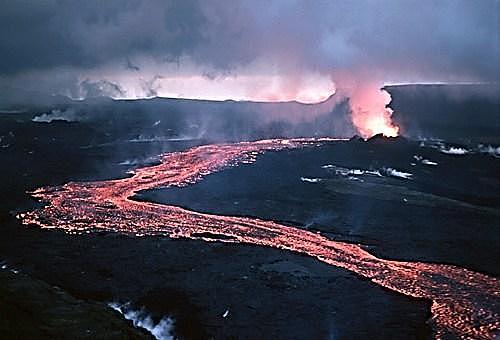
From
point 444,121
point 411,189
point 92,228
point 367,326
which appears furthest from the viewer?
point 444,121

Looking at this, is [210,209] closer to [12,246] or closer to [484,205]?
[12,246]

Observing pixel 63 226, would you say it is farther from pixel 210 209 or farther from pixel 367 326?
pixel 367 326

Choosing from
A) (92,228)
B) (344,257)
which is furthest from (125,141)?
(344,257)

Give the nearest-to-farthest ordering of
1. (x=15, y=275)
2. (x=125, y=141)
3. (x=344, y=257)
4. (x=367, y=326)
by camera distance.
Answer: (x=367, y=326) → (x=15, y=275) → (x=344, y=257) → (x=125, y=141)

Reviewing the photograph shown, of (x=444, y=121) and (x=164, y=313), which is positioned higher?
(x=444, y=121)

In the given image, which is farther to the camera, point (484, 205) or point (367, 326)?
point (484, 205)

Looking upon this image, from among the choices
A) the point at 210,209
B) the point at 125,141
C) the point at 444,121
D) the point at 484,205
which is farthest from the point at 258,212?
the point at 444,121
